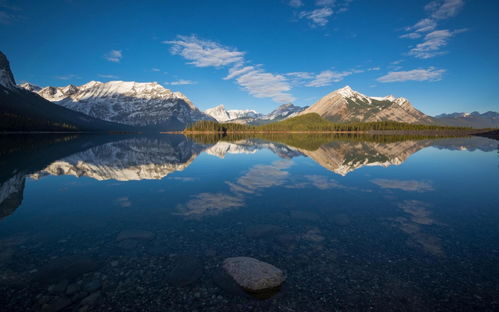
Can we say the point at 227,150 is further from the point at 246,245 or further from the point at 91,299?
the point at 91,299

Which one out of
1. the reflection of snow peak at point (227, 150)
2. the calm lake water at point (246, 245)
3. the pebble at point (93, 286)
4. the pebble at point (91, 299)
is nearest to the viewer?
the pebble at point (91, 299)

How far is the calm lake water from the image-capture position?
10.8 m

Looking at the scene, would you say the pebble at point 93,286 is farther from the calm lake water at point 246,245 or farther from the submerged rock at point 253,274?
the submerged rock at point 253,274

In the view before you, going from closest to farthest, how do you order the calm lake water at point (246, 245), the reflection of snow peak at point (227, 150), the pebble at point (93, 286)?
the calm lake water at point (246, 245) → the pebble at point (93, 286) → the reflection of snow peak at point (227, 150)

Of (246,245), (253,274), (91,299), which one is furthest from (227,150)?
(91,299)

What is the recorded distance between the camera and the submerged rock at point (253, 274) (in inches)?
452

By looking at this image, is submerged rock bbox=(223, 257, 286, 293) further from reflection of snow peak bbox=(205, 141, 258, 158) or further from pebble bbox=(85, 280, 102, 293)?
reflection of snow peak bbox=(205, 141, 258, 158)

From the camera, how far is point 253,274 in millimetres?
12070

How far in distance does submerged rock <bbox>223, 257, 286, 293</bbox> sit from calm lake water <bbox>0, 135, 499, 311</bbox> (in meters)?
0.43

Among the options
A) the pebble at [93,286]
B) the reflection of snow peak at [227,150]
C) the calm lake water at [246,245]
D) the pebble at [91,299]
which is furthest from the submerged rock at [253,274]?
the reflection of snow peak at [227,150]

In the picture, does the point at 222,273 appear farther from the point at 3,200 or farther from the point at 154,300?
the point at 3,200

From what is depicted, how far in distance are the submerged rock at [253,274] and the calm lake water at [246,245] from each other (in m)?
0.43

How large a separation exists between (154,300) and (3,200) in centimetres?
2559

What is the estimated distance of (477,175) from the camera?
1549 inches
